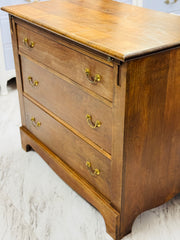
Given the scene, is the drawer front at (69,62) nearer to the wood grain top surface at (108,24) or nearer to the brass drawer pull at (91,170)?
the wood grain top surface at (108,24)

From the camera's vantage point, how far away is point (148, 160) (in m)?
1.53

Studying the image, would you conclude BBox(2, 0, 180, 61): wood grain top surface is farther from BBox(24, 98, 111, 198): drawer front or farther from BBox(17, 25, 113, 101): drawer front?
BBox(24, 98, 111, 198): drawer front

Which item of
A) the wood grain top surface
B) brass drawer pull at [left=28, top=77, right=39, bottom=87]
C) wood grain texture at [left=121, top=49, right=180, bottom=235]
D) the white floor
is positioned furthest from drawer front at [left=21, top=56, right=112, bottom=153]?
the white floor

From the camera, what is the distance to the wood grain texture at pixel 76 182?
162 centimetres

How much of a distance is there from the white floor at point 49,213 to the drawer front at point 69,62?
70 centimetres

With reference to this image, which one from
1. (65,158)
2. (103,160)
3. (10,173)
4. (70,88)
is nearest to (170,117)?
(103,160)

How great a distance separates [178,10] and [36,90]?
2.44 m

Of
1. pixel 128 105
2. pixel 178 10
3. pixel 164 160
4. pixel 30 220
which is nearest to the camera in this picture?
pixel 128 105

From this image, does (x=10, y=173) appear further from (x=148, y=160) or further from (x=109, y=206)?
(x=148, y=160)

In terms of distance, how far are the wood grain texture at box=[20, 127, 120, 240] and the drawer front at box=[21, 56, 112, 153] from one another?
0.91 feet

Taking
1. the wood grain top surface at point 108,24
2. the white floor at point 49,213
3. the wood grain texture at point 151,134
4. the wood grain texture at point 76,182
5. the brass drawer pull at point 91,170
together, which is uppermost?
the wood grain top surface at point 108,24

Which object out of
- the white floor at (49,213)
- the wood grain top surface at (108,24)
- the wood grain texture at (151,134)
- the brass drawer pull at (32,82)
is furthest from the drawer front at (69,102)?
the white floor at (49,213)

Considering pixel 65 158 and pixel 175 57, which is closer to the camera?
pixel 175 57

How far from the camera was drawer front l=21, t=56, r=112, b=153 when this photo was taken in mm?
1509
